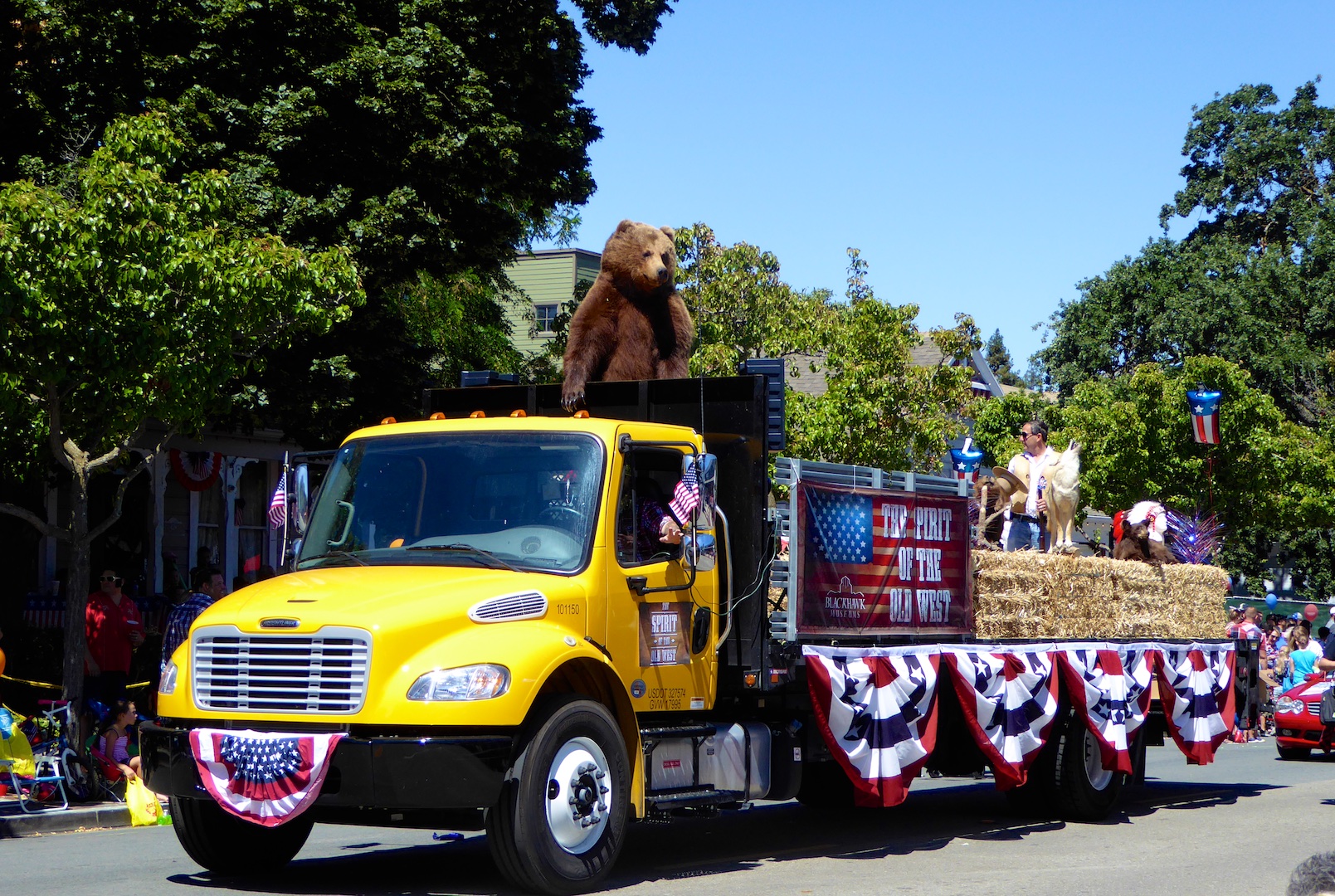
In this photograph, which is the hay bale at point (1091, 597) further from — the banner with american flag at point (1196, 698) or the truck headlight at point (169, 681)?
the truck headlight at point (169, 681)

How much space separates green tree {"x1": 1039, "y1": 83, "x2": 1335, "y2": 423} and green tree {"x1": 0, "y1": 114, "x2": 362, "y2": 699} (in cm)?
3644

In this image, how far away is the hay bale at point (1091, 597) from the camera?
453 inches

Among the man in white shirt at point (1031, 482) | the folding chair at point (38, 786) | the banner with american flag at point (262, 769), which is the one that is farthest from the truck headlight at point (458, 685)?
the man in white shirt at point (1031, 482)

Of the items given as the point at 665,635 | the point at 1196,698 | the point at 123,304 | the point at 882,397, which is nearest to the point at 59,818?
the point at 123,304

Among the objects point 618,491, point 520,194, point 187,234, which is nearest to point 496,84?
point 520,194

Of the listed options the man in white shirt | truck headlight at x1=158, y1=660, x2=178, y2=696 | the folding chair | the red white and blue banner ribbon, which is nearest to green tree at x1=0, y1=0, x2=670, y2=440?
the folding chair

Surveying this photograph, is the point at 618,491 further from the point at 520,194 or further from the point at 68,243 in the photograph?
the point at 520,194

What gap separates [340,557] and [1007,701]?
505cm

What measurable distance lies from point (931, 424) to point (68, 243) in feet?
60.4

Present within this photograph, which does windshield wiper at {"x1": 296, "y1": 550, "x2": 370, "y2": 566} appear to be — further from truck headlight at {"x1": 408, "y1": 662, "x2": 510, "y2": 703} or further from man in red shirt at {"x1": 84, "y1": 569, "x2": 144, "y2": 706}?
man in red shirt at {"x1": 84, "y1": 569, "x2": 144, "y2": 706}

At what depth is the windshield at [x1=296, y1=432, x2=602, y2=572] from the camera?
331 inches

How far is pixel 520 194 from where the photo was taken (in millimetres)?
20516

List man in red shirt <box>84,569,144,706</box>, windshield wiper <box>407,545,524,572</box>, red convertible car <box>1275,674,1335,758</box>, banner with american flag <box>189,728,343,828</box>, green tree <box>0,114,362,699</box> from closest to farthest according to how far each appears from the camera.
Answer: banner with american flag <box>189,728,343,828</box> → windshield wiper <box>407,545,524,572</box> → green tree <box>0,114,362,699</box> → man in red shirt <box>84,569,144,706</box> → red convertible car <box>1275,674,1335,758</box>

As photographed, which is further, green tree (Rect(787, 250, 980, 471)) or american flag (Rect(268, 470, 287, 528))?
green tree (Rect(787, 250, 980, 471))
